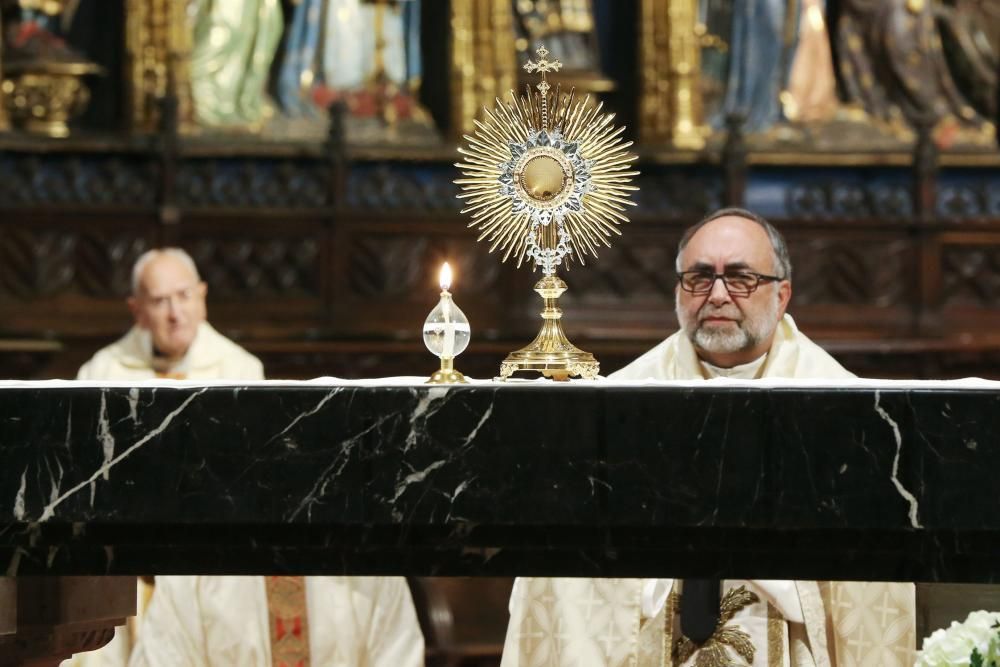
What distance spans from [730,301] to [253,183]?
4131 mm

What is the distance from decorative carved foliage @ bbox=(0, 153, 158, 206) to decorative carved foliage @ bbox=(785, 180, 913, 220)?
294 cm

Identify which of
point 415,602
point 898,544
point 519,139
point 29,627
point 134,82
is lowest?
point 415,602

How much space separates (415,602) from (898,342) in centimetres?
259

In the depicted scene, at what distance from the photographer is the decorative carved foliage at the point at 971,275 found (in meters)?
8.20

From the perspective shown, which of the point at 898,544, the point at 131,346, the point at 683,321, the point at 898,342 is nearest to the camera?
the point at 898,544

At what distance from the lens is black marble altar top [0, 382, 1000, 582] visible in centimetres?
288

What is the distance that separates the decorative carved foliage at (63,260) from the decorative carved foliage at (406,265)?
0.96 metres

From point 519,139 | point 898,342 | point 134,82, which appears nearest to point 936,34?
point 898,342

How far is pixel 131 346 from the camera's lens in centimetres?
638

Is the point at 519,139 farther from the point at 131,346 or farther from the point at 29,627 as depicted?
the point at 131,346

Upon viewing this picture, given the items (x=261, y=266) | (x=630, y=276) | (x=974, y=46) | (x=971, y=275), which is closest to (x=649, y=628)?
(x=630, y=276)

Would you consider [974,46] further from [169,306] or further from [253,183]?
[169,306]

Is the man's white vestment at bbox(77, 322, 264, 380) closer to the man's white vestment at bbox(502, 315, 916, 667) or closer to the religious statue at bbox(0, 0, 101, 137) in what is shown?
the religious statue at bbox(0, 0, 101, 137)

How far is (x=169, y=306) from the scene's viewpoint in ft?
20.3
